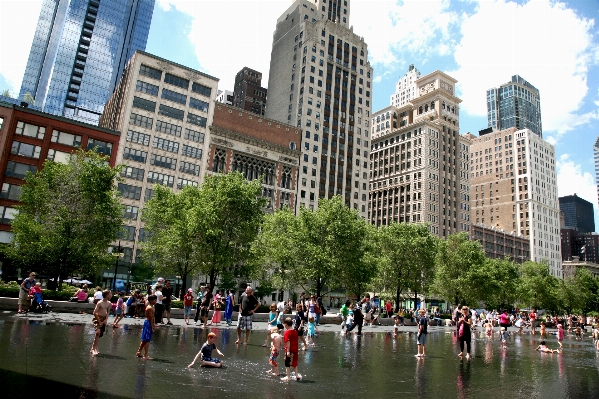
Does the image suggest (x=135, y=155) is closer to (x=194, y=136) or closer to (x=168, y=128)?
(x=168, y=128)

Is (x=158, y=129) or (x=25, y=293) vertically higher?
(x=158, y=129)

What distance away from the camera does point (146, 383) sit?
32.3ft

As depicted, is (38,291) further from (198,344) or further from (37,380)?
(37,380)

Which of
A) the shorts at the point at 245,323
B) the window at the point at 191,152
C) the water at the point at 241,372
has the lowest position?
the water at the point at 241,372

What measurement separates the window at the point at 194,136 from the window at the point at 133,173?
1073 cm

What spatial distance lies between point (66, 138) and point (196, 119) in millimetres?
22438

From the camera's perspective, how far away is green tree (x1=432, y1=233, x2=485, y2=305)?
61.0 m

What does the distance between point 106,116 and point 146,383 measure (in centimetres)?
9830

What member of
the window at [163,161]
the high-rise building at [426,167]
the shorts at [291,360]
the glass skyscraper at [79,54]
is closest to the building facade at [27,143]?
the window at [163,161]

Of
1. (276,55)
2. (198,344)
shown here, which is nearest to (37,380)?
(198,344)

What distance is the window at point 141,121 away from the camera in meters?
73.4

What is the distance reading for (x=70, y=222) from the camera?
113 feet

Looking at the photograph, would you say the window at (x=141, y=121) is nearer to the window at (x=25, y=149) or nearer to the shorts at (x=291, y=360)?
the window at (x=25, y=149)

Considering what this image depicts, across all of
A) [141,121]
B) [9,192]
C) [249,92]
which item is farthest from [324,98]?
[9,192]
